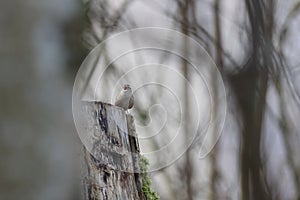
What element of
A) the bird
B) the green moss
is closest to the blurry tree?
the bird

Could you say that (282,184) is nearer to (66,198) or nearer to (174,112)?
(174,112)

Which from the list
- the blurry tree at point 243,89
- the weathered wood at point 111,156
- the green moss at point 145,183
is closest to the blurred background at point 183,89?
the blurry tree at point 243,89

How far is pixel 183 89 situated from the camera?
273 centimetres

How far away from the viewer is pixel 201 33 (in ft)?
9.82

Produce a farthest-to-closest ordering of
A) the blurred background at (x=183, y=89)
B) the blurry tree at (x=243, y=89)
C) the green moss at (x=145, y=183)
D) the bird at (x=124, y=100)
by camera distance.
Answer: the blurry tree at (x=243, y=89), the bird at (x=124, y=100), the green moss at (x=145, y=183), the blurred background at (x=183, y=89)

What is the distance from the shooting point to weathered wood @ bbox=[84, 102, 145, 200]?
93cm

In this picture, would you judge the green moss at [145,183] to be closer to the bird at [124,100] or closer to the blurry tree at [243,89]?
the bird at [124,100]

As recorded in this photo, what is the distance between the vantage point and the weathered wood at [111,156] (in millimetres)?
925

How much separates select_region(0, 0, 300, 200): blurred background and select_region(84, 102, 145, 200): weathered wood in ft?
0.64

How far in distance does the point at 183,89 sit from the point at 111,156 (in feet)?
5.74

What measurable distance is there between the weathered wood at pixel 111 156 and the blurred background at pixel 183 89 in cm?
20

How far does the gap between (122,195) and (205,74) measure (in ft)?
6.39

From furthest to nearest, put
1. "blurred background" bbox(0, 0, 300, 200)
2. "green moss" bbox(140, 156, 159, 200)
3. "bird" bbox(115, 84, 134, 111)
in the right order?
"bird" bbox(115, 84, 134, 111), "green moss" bbox(140, 156, 159, 200), "blurred background" bbox(0, 0, 300, 200)

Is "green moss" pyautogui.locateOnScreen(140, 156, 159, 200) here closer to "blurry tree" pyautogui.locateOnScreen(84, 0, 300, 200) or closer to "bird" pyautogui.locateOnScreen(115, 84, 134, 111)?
"bird" pyautogui.locateOnScreen(115, 84, 134, 111)
